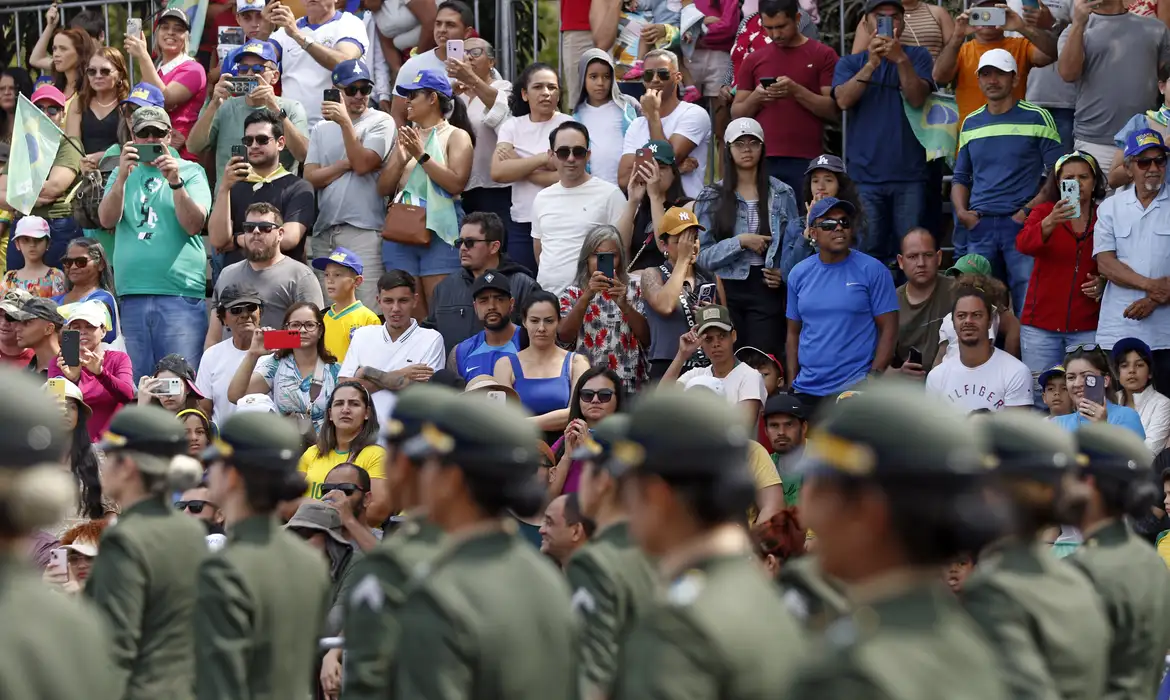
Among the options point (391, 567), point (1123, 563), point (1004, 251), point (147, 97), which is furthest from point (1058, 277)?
point (391, 567)

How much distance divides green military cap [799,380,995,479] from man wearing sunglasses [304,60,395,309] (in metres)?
9.63

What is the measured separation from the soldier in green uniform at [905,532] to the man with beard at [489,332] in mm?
7782

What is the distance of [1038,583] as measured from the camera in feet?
15.5

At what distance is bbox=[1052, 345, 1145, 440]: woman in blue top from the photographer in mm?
9719

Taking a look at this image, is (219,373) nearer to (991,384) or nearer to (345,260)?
(345,260)

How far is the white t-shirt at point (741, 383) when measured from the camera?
420 inches

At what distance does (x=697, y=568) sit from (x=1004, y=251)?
8757 mm

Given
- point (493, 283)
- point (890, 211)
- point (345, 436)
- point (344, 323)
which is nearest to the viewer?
point (345, 436)

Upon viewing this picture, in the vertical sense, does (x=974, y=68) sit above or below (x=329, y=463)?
above

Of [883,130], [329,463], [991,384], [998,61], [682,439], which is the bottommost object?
[329,463]

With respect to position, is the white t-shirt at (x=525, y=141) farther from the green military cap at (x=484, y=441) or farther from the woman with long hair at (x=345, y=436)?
the green military cap at (x=484, y=441)

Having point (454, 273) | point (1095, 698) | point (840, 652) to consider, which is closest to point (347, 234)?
point (454, 273)

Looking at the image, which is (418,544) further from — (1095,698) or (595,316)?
(595,316)

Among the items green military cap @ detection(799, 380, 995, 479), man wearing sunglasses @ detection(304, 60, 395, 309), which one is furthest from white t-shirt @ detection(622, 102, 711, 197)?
green military cap @ detection(799, 380, 995, 479)
